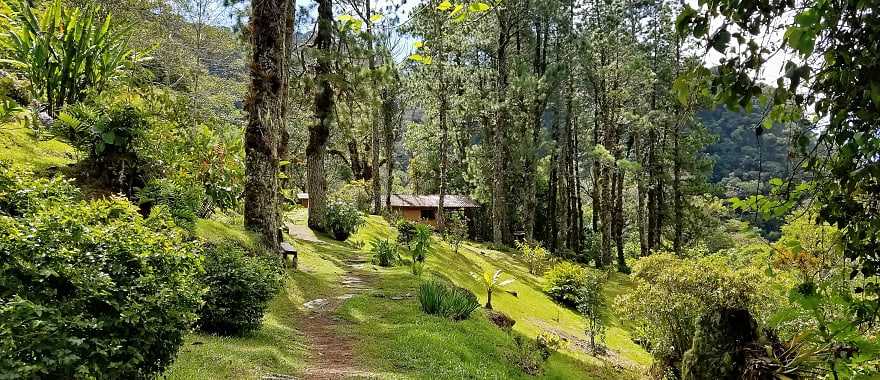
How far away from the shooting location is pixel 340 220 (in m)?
17.2

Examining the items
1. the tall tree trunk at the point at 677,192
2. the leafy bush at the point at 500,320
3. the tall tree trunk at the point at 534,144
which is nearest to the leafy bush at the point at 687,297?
the leafy bush at the point at 500,320

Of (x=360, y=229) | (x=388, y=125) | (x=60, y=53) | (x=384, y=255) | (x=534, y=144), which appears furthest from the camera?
(x=388, y=125)

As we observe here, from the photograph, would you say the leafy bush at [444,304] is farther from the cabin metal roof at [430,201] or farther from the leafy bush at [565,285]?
the cabin metal roof at [430,201]

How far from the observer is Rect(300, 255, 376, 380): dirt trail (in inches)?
250

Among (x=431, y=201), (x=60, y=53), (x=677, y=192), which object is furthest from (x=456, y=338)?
(x=431, y=201)

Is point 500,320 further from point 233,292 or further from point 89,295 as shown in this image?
point 89,295

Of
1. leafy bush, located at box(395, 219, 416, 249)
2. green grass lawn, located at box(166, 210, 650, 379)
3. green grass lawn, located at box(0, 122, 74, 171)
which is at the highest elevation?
green grass lawn, located at box(0, 122, 74, 171)

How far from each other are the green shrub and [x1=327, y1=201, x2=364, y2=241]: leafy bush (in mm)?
12875

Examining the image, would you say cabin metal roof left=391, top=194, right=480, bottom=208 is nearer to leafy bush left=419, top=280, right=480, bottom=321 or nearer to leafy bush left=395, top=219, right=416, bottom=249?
leafy bush left=395, top=219, right=416, bottom=249

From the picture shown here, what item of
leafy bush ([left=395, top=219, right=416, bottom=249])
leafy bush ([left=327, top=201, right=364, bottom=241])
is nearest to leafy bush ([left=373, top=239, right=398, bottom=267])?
leafy bush ([left=327, top=201, right=364, bottom=241])

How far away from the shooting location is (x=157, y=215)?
15.0ft

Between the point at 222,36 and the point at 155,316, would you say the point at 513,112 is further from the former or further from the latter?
the point at 155,316

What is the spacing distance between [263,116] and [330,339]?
424 centimetres

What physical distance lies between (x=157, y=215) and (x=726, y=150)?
6002cm
